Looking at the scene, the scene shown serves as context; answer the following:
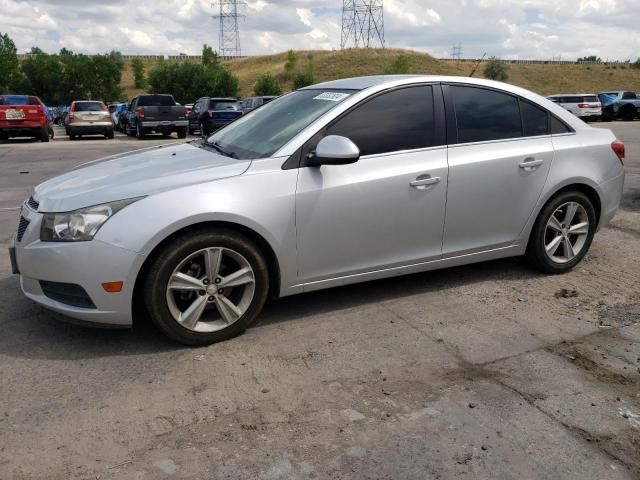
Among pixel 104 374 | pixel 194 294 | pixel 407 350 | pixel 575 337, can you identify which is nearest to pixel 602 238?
pixel 575 337

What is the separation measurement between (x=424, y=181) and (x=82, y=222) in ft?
7.38

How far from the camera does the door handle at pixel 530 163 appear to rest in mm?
4535

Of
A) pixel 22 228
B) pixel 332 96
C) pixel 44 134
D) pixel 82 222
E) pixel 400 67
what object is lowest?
pixel 44 134

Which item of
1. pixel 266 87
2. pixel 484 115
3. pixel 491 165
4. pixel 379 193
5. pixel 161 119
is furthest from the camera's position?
pixel 266 87

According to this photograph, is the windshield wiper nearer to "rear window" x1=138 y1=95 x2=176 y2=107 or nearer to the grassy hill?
Answer: "rear window" x1=138 y1=95 x2=176 y2=107

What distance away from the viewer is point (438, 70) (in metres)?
81.4

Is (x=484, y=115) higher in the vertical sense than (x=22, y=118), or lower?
higher

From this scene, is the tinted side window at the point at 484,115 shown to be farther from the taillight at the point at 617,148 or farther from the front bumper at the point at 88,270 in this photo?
the front bumper at the point at 88,270

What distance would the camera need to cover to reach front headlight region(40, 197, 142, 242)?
3.40 m

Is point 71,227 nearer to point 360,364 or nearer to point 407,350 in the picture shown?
point 360,364

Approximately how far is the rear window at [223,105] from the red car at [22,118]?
5.84m

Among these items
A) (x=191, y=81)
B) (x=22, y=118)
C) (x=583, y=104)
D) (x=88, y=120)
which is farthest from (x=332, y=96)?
(x=191, y=81)

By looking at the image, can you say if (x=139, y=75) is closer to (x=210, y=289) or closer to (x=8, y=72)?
(x=8, y=72)

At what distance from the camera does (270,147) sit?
397 centimetres
